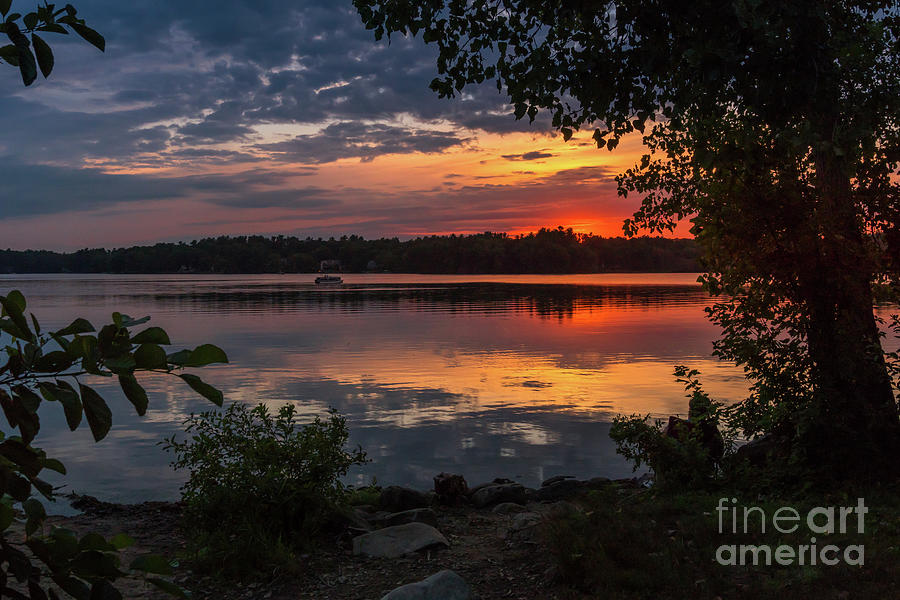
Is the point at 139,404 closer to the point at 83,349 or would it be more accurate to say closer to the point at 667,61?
the point at 83,349

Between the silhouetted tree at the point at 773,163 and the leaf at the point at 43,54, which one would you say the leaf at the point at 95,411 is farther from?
the silhouetted tree at the point at 773,163

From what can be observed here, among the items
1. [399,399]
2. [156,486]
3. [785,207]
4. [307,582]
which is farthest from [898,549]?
[399,399]

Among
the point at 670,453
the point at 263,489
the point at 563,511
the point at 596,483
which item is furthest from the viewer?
the point at 596,483

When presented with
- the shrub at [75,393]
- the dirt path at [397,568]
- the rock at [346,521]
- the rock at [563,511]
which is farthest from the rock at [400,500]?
the shrub at [75,393]

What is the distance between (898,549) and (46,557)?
7.77m

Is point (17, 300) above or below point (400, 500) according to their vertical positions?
above

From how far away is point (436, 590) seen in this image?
672cm

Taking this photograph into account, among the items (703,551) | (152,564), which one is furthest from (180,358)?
(703,551)

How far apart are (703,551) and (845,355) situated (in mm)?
3852

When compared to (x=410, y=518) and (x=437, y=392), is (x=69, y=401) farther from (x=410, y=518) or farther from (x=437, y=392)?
(x=437, y=392)

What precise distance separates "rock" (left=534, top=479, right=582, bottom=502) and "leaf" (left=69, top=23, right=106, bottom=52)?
1042 centimetres

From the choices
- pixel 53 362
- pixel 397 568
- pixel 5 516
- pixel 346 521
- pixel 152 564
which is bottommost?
pixel 397 568

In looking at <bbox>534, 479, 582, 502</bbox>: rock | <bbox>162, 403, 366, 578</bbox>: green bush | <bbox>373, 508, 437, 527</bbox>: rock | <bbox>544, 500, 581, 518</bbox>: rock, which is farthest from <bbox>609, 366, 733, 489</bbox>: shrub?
<bbox>162, 403, 366, 578</bbox>: green bush

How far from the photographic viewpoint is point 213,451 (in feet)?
29.4
